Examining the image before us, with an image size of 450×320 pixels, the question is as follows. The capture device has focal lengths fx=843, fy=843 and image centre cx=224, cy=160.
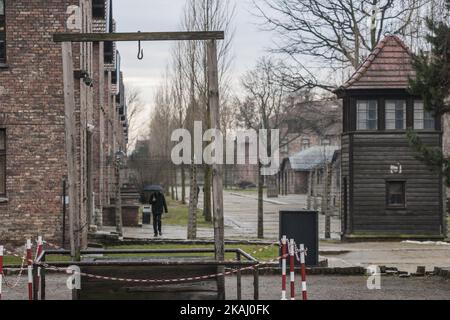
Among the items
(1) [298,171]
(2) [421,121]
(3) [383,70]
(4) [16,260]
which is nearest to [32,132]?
(4) [16,260]

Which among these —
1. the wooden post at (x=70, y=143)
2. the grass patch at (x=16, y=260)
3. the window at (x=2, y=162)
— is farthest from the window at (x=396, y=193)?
the wooden post at (x=70, y=143)

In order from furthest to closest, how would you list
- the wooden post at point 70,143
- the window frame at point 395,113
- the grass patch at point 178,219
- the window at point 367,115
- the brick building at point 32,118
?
the grass patch at point 178,219 → the window at point 367,115 → the window frame at point 395,113 → the brick building at point 32,118 → the wooden post at point 70,143

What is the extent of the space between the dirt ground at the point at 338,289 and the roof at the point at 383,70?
13166 mm

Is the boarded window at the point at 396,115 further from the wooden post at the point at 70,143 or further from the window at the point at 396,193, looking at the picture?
the wooden post at the point at 70,143

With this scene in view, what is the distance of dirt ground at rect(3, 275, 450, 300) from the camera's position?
15430mm

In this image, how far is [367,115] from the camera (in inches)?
1216

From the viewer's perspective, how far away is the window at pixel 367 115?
1213 inches

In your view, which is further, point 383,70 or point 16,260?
point 383,70

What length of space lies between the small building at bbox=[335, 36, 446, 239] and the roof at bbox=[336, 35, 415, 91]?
0.25ft

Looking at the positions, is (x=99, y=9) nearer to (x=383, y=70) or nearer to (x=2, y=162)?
(x=383, y=70)

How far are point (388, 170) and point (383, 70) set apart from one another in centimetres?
383

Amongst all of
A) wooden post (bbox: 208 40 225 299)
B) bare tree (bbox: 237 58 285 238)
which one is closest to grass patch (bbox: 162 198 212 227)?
bare tree (bbox: 237 58 285 238)

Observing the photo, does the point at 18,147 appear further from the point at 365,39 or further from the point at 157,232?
the point at 365,39
